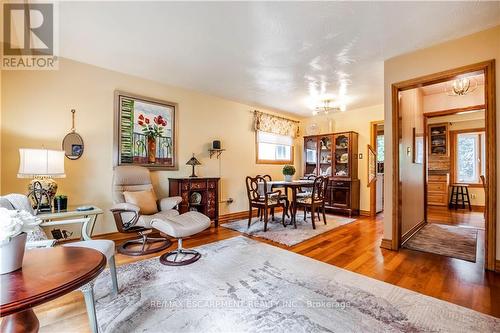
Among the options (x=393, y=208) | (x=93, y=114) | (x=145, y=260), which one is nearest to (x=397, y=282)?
(x=393, y=208)

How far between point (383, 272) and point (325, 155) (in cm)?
360

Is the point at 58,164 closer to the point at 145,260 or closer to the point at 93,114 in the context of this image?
the point at 93,114

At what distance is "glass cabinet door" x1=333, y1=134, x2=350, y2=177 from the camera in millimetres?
5125

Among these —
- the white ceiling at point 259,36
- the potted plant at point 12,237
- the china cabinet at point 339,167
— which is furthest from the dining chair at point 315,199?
the potted plant at point 12,237

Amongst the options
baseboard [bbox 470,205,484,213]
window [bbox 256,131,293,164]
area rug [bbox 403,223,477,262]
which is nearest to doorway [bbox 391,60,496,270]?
area rug [bbox 403,223,477,262]

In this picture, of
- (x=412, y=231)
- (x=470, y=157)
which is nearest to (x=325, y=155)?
(x=412, y=231)

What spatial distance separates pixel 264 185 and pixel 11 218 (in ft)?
10.2

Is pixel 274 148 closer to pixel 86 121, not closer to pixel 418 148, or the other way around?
pixel 418 148

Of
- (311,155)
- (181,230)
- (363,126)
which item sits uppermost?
(363,126)

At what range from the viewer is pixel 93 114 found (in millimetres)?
3090

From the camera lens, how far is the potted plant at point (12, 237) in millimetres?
1001

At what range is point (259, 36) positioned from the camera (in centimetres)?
238

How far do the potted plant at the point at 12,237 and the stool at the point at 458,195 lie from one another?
790 centimetres

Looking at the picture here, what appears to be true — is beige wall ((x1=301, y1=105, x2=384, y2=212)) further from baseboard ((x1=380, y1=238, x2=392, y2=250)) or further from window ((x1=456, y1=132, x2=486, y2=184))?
window ((x1=456, y1=132, x2=486, y2=184))
